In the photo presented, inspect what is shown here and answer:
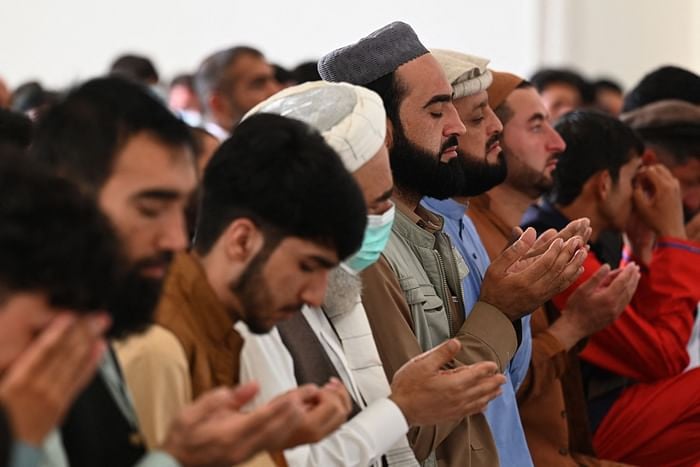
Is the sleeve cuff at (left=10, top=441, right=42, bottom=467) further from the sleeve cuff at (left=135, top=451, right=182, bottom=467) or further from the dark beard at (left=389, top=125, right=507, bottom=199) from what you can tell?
the dark beard at (left=389, top=125, right=507, bottom=199)

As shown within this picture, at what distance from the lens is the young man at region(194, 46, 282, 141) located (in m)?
6.27

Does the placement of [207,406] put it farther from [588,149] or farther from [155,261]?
[588,149]

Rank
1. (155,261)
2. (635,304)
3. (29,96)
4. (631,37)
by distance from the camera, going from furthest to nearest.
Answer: (631,37) < (29,96) < (635,304) < (155,261)

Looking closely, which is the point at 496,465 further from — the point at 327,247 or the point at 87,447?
the point at 87,447

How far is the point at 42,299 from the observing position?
1.65m

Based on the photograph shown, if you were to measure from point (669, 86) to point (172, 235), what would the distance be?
12.6 feet

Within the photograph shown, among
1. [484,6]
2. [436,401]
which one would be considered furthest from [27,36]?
[436,401]

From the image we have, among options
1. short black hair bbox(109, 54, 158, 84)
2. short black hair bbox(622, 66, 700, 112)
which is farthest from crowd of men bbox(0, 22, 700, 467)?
short black hair bbox(109, 54, 158, 84)

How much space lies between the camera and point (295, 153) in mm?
2285

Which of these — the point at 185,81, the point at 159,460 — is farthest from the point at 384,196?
the point at 185,81

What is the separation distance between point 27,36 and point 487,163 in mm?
6397

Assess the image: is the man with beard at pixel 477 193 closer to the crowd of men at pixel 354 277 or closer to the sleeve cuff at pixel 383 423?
the crowd of men at pixel 354 277

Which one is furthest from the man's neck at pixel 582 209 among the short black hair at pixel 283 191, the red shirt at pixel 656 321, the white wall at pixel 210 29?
the white wall at pixel 210 29

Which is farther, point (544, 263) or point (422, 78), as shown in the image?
point (422, 78)
